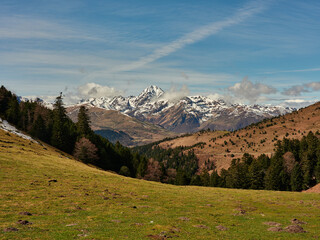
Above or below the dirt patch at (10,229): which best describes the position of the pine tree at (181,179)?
below

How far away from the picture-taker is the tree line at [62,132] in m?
112

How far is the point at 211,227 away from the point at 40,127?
109257 millimetres

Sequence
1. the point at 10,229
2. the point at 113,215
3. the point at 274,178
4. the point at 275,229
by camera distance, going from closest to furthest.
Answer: the point at 10,229, the point at 275,229, the point at 113,215, the point at 274,178

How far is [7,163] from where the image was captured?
1907 inches

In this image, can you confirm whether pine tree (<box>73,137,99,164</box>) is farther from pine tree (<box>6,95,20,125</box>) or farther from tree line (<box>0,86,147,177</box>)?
pine tree (<box>6,95,20,125</box>)

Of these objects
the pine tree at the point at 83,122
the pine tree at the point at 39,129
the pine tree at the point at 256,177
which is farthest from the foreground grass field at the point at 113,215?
the pine tree at the point at 83,122

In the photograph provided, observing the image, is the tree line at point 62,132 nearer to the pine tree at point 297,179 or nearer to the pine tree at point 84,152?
the pine tree at point 84,152

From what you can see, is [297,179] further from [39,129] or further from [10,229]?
[39,129]

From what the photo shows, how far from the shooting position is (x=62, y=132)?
11556 cm

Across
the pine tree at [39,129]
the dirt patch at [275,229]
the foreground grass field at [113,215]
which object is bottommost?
the foreground grass field at [113,215]

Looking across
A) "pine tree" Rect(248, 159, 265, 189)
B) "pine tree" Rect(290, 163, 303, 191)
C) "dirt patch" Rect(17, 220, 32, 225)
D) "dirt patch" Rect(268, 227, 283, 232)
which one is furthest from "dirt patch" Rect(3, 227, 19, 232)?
"pine tree" Rect(290, 163, 303, 191)

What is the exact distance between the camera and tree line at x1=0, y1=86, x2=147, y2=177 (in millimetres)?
111875

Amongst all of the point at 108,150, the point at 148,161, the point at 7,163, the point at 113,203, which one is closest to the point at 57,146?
the point at 108,150

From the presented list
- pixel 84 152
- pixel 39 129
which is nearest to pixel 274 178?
pixel 84 152
